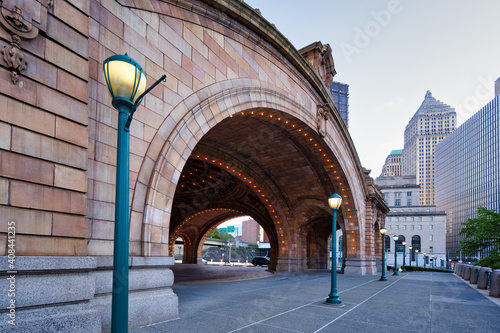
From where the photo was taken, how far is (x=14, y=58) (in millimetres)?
5418

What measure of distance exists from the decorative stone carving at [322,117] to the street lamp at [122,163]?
56.0 feet

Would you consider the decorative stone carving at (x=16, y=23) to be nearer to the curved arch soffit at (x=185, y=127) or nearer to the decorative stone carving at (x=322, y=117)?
the curved arch soffit at (x=185, y=127)

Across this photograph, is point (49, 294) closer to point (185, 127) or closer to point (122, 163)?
point (122, 163)

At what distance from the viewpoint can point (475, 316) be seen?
9664 mm

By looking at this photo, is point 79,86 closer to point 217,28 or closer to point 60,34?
point 60,34

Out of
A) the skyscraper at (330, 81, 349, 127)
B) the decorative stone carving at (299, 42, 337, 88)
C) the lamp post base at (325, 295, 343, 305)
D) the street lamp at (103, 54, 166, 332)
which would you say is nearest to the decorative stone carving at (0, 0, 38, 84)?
the street lamp at (103, 54, 166, 332)

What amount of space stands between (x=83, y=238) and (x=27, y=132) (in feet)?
7.18

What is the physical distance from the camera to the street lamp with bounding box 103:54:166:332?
3740 mm

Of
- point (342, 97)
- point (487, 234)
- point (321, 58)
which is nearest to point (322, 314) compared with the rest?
point (321, 58)

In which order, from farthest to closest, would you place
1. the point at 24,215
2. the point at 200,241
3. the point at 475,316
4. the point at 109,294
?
the point at 200,241 → the point at 475,316 → the point at 109,294 → the point at 24,215

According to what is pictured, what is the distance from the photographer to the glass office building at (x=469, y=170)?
101 meters

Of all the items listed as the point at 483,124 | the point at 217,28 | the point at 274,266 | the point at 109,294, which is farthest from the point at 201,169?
the point at 483,124

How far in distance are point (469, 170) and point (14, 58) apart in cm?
13710

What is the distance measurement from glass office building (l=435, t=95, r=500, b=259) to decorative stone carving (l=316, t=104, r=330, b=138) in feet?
324
